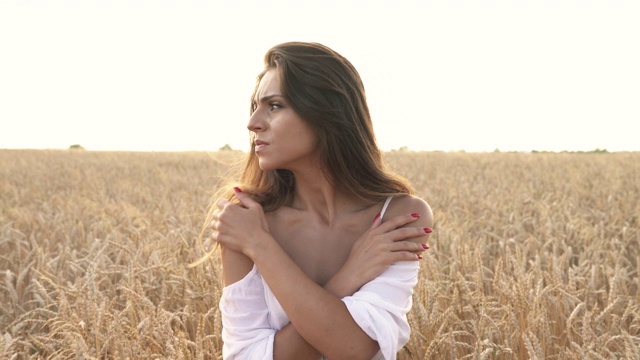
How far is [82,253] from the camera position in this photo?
15.5 ft

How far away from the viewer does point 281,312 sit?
1.74m

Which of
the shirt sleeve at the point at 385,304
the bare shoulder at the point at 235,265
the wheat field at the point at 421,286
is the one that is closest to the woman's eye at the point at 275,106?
the bare shoulder at the point at 235,265

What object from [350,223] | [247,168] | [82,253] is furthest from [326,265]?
[82,253]

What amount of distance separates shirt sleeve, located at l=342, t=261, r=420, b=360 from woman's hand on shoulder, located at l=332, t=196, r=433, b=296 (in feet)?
0.12

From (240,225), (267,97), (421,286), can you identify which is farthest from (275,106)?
(421,286)

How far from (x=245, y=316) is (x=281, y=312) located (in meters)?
0.11

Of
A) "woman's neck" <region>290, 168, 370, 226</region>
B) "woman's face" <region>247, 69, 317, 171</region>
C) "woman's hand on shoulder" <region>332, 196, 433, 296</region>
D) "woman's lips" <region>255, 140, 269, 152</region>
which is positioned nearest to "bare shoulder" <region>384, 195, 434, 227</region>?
"woman's hand on shoulder" <region>332, 196, 433, 296</region>

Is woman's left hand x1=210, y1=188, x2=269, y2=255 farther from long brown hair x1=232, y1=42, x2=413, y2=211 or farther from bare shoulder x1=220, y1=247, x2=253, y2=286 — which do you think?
long brown hair x1=232, y1=42, x2=413, y2=211

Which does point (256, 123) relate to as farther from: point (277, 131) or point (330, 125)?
point (330, 125)

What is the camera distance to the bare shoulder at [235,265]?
178 centimetres

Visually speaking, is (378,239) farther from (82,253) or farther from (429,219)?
(82,253)

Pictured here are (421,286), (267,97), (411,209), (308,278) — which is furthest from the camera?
(421,286)

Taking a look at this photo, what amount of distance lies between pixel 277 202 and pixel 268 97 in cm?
37

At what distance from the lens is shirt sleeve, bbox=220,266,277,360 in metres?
1.75
